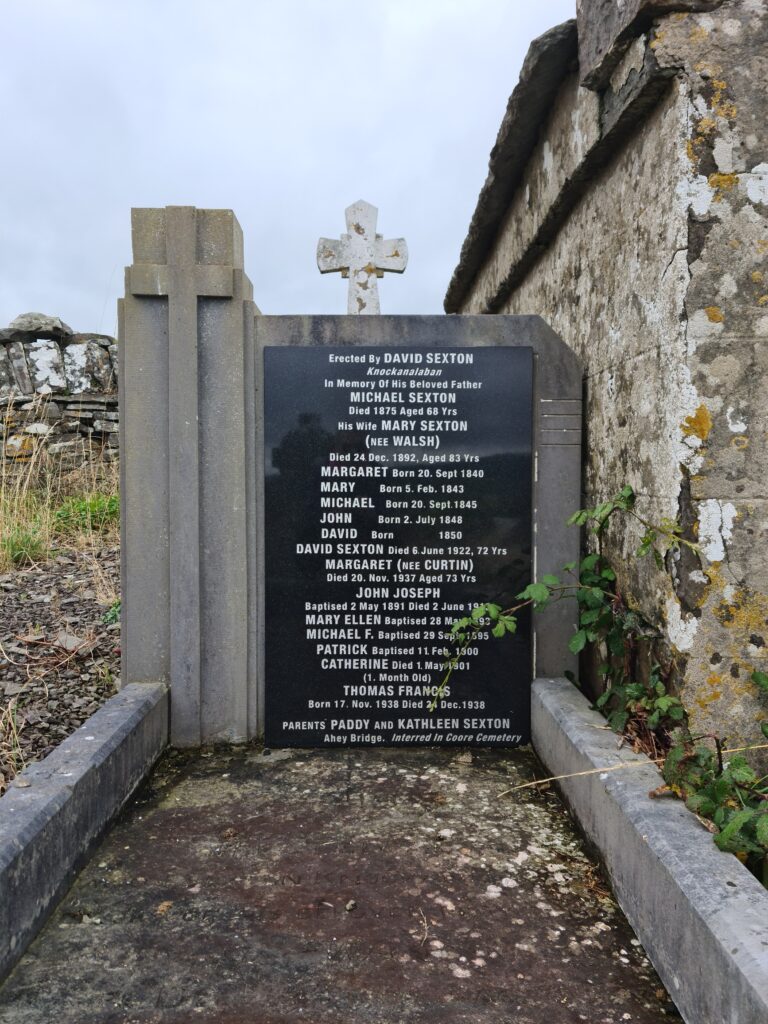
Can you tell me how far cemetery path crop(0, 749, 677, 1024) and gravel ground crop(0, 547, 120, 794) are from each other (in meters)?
0.94

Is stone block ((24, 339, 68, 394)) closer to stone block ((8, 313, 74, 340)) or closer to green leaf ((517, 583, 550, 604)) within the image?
stone block ((8, 313, 74, 340))

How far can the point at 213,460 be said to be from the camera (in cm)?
304

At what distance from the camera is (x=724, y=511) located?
2121mm

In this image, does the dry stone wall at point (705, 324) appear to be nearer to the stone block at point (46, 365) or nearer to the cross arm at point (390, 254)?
the cross arm at point (390, 254)

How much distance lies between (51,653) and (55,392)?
4650 millimetres

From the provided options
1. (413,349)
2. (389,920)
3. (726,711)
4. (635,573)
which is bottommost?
(389,920)

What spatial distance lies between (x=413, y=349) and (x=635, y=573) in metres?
1.28

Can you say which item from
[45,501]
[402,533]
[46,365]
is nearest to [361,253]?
[402,533]

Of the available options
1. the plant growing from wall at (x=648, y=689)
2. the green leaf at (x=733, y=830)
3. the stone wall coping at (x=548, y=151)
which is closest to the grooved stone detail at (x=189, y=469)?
the plant growing from wall at (x=648, y=689)


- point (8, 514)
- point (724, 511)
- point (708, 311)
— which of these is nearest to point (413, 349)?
point (708, 311)

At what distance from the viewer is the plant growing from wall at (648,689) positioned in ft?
5.87

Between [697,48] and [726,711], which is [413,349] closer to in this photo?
[697,48]

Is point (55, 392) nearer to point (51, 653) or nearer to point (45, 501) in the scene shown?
point (45, 501)

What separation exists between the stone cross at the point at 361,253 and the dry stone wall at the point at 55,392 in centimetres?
381
